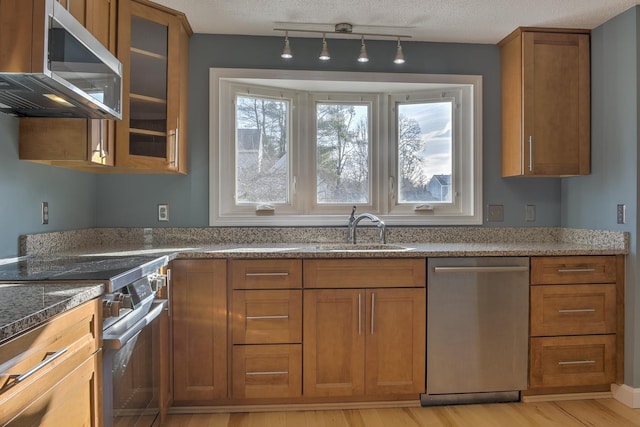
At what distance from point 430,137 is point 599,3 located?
1.19 metres

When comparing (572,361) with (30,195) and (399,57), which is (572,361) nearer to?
(399,57)

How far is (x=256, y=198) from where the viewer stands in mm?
2887

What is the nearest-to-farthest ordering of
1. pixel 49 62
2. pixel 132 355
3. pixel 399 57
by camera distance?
pixel 49 62 → pixel 132 355 → pixel 399 57

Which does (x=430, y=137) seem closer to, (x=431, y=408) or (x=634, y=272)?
(x=634, y=272)

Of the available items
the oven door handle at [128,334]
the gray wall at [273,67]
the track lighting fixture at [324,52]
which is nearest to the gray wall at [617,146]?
the gray wall at [273,67]

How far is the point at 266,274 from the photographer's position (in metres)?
2.22

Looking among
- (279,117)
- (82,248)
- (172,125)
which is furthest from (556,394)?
(82,248)

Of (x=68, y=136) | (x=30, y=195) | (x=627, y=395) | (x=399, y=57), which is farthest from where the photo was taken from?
(x=399, y=57)

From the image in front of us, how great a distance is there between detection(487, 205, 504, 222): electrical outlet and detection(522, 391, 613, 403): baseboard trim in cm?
111

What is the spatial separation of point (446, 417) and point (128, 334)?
1662mm

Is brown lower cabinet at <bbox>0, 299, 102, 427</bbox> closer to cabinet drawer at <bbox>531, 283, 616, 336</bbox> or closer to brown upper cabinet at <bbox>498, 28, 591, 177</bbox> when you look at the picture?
cabinet drawer at <bbox>531, 283, 616, 336</bbox>

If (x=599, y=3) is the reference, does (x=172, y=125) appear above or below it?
below

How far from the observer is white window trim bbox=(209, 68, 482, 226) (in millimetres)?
2740

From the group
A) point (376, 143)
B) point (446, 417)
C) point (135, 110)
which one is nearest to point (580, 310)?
point (446, 417)
